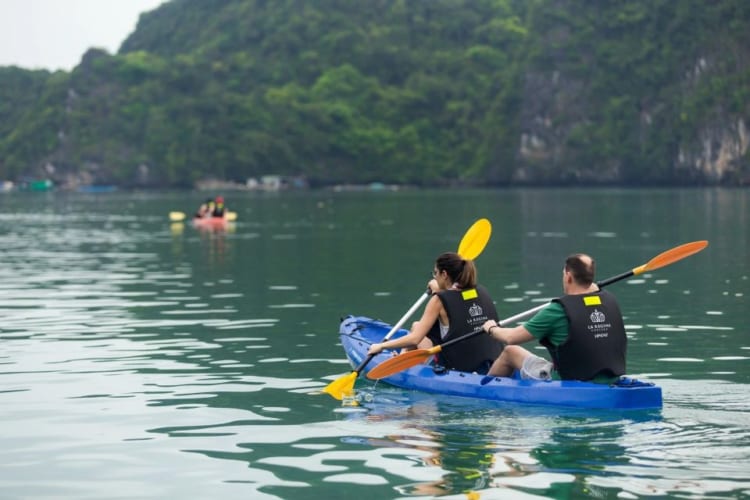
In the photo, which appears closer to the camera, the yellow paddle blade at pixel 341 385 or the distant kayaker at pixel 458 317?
the distant kayaker at pixel 458 317

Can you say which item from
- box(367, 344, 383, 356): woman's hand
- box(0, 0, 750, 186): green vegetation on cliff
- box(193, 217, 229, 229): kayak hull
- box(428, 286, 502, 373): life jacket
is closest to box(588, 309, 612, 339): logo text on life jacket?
box(428, 286, 502, 373): life jacket

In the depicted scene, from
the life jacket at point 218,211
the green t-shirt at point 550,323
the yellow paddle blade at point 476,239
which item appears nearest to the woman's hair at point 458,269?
the green t-shirt at point 550,323

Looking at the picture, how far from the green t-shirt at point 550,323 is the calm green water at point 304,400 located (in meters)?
0.70

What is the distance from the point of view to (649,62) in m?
144

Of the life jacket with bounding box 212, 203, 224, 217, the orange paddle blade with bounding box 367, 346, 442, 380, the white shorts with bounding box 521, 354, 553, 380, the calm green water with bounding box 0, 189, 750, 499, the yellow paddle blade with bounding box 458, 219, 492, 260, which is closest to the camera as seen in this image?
the calm green water with bounding box 0, 189, 750, 499

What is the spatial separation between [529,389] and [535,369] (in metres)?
0.25

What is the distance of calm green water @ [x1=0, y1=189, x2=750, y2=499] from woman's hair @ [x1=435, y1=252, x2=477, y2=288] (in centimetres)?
115

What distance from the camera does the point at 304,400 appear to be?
12.4 m

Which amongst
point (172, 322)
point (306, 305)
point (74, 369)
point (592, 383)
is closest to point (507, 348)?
point (592, 383)

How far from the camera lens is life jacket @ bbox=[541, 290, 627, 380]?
11.0 m

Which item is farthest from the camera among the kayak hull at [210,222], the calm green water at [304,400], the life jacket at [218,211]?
the life jacket at [218,211]

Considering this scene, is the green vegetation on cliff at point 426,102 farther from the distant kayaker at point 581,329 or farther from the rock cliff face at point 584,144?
the distant kayaker at point 581,329

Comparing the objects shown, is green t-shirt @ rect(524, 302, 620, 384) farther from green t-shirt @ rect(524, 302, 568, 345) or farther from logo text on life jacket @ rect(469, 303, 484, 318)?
logo text on life jacket @ rect(469, 303, 484, 318)

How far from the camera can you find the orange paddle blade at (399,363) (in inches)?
486
